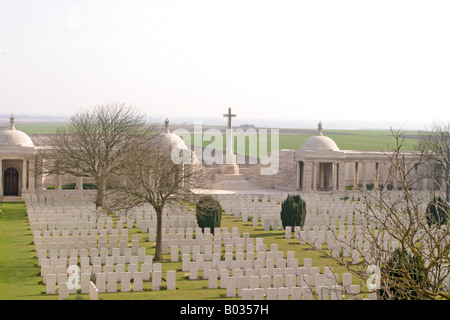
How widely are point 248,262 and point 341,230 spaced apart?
8.06 meters

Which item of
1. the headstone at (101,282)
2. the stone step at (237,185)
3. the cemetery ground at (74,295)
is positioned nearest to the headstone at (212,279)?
the cemetery ground at (74,295)

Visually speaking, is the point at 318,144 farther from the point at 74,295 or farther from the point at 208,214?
the point at 74,295

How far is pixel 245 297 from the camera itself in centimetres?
1443

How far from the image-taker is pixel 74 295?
15945 millimetres

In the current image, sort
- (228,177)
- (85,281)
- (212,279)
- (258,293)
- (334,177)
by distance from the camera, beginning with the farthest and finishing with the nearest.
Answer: (228,177) < (334,177) < (212,279) < (85,281) < (258,293)

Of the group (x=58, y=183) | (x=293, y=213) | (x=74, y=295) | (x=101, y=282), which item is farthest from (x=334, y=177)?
(x=74, y=295)

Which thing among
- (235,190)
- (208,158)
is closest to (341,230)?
(235,190)

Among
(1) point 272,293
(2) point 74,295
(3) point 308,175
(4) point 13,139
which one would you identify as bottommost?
(2) point 74,295

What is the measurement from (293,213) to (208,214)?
4.32 m

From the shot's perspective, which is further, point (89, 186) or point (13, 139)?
point (89, 186)

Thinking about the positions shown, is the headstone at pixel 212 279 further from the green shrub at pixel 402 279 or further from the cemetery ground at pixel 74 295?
the green shrub at pixel 402 279

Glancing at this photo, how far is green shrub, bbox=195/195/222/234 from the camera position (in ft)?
84.9

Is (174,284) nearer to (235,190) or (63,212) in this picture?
(63,212)

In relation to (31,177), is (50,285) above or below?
below
